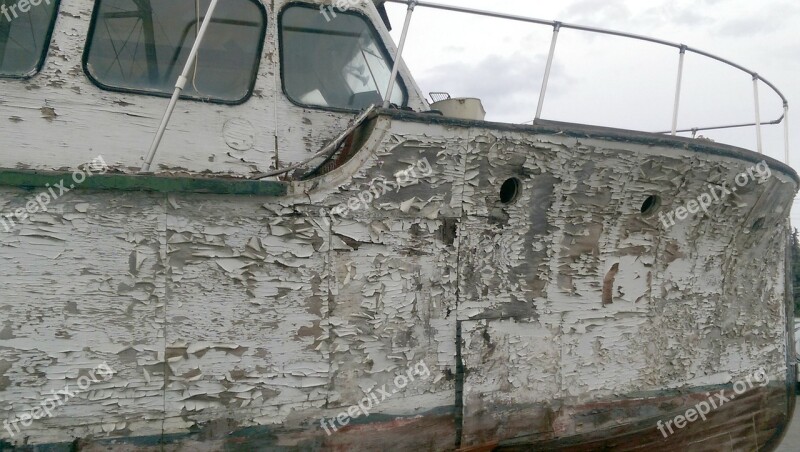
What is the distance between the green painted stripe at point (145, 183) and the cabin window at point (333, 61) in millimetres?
708

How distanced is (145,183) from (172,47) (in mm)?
924

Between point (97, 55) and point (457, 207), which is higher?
point (97, 55)

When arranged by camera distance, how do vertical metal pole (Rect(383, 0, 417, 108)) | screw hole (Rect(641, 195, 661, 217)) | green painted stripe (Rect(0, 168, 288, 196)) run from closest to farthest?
green painted stripe (Rect(0, 168, 288, 196)), vertical metal pole (Rect(383, 0, 417, 108)), screw hole (Rect(641, 195, 661, 217))

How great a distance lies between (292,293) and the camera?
8.57ft

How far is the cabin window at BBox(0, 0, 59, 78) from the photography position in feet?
8.77

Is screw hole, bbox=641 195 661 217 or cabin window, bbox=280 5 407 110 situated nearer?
cabin window, bbox=280 5 407 110

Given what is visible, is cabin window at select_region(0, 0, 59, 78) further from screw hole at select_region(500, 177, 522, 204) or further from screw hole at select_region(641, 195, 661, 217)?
screw hole at select_region(641, 195, 661, 217)

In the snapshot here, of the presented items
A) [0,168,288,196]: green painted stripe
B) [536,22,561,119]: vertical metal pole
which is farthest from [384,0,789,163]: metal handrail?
[0,168,288,196]: green painted stripe

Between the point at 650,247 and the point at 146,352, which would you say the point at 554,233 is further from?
the point at 146,352

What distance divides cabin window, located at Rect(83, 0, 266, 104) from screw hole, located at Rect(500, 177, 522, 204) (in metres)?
1.39

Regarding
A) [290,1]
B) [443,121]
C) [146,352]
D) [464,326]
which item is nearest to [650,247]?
[464,326]

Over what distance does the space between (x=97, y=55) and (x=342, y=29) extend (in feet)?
4.14

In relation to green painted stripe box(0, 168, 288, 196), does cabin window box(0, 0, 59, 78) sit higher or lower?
higher

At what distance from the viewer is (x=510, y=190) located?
3.05m
